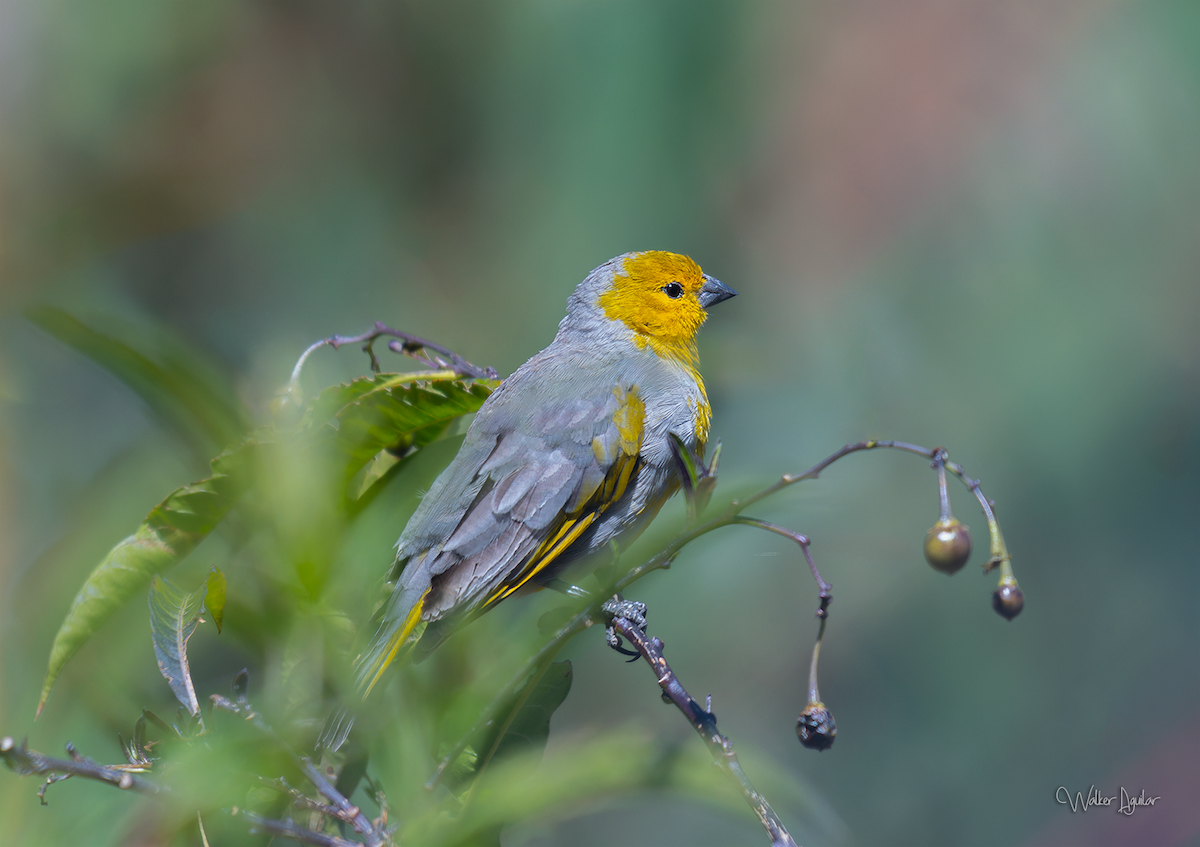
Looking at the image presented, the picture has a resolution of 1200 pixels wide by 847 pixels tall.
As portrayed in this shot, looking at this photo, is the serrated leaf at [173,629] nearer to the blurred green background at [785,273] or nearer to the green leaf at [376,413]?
the green leaf at [376,413]

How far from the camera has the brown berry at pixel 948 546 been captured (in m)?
0.69

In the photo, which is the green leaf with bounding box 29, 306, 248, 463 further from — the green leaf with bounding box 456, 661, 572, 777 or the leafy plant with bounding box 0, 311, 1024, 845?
the green leaf with bounding box 456, 661, 572, 777

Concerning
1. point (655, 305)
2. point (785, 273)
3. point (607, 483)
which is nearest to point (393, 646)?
point (607, 483)

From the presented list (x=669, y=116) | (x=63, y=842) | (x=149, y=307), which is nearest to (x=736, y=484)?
(x=63, y=842)

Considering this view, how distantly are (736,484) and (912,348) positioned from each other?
3044mm

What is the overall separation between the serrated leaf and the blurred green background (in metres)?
1.69

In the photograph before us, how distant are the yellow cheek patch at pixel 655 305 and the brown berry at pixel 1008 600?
26.6 inches

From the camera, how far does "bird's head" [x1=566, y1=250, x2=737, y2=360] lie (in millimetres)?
1326

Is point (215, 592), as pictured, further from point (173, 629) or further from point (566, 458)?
point (566, 458)

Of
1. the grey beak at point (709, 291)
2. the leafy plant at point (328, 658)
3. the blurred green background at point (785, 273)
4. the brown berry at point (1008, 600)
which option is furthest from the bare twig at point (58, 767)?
the blurred green background at point (785, 273)

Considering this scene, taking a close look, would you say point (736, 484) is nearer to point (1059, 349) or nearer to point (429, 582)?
point (429, 582)

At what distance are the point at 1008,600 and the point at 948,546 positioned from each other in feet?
0.22

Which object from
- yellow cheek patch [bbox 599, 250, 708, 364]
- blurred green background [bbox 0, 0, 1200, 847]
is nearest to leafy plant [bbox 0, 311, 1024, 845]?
yellow cheek patch [bbox 599, 250, 708, 364]

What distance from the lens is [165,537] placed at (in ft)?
2.37
